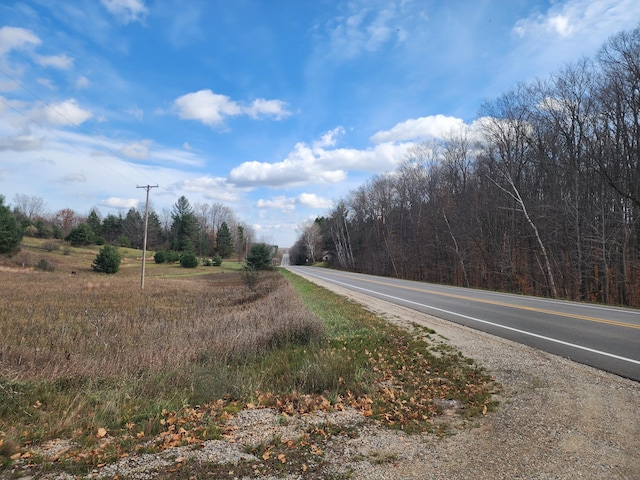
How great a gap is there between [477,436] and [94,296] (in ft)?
82.2

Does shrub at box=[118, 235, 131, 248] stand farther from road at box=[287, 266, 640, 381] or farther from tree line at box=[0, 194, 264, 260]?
road at box=[287, 266, 640, 381]

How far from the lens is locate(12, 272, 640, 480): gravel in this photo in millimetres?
3611

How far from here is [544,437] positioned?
4.19 metres

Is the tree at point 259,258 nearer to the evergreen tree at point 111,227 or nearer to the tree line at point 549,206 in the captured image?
the tree line at point 549,206

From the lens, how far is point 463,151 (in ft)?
127

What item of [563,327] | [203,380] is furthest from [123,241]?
[563,327]

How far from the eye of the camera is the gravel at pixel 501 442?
3611 mm

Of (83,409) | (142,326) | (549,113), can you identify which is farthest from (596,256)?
(83,409)

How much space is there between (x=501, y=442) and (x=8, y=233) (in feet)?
179

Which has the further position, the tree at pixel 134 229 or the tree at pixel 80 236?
the tree at pixel 134 229

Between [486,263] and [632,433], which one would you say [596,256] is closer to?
[486,263]

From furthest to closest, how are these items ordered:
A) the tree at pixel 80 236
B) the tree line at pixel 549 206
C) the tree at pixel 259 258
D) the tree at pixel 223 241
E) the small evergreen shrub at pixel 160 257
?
the tree at pixel 223 241, the tree at pixel 80 236, the small evergreen shrub at pixel 160 257, the tree at pixel 259 258, the tree line at pixel 549 206

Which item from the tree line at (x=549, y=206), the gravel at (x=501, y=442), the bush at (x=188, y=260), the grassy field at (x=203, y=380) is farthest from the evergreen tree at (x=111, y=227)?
the gravel at (x=501, y=442)

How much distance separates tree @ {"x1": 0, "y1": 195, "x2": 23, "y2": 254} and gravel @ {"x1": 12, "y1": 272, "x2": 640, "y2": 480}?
51.6 meters
